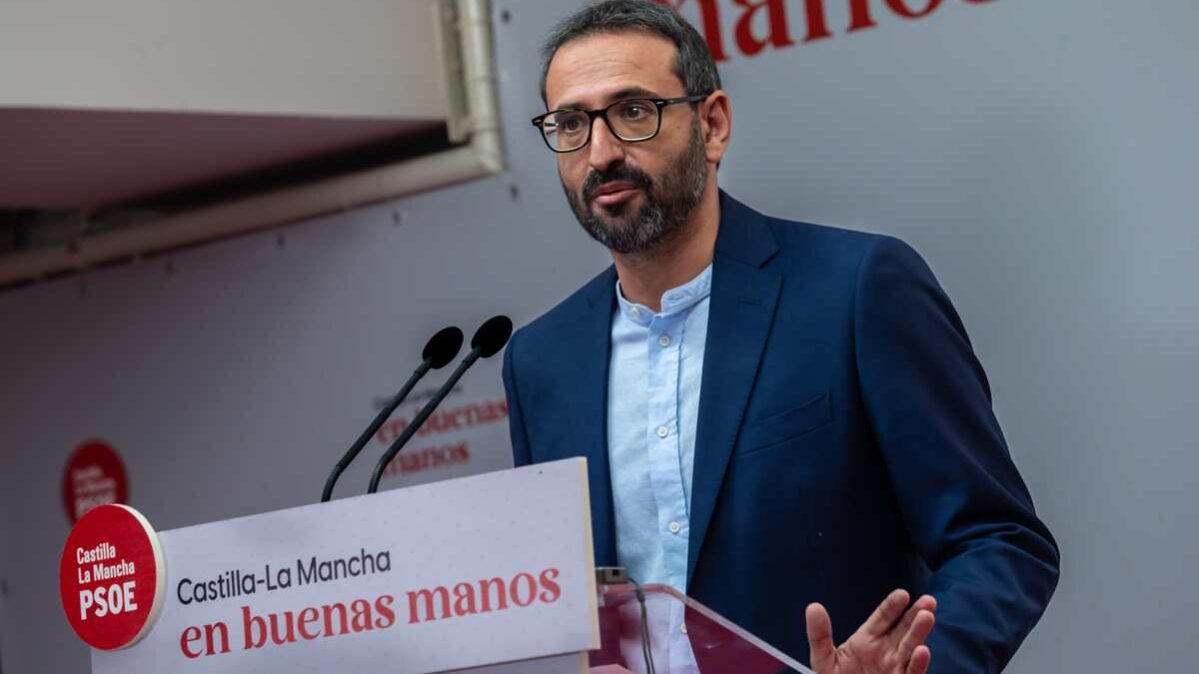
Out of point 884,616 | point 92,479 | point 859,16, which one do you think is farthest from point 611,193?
point 92,479

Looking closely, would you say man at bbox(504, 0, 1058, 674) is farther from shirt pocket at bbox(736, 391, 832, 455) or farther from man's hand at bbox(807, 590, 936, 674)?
man's hand at bbox(807, 590, 936, 674)

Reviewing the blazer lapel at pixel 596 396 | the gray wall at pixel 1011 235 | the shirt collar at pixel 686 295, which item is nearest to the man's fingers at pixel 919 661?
the blazer lapel at pixel 596 396

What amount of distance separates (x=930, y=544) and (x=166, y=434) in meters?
3.12

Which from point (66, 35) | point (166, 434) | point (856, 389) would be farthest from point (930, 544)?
point (166, 434)

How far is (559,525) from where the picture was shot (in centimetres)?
147

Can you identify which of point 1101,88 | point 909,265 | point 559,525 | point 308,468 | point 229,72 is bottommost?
point 308,468

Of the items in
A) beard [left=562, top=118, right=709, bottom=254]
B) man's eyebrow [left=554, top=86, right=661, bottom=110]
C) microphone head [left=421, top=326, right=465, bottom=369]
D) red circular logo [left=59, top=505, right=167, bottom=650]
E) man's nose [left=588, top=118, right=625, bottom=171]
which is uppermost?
man's eyebrow [left=554, top=86, right=661, bottom=110]

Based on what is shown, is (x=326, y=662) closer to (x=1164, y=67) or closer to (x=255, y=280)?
(x=1164, y=67)

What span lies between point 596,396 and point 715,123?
373 mm

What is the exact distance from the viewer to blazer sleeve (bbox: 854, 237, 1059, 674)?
6.08 feet

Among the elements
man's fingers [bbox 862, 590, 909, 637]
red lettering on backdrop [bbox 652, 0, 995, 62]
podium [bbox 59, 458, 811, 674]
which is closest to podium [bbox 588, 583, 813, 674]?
podium [bbox 59, 458, 811, 674]

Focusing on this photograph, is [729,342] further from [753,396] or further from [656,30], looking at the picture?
[656,30]

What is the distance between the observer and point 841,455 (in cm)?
200

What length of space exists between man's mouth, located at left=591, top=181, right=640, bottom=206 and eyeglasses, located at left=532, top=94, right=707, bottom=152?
0.05m
